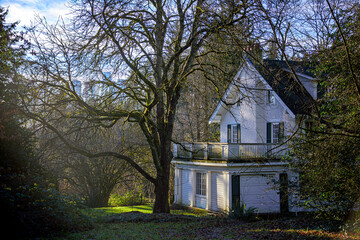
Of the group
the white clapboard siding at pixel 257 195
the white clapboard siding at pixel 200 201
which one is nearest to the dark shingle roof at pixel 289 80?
the white clapboard siding at pixel 257 195

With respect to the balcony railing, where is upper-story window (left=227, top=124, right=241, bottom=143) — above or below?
above

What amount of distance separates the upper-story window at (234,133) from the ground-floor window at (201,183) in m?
3.66

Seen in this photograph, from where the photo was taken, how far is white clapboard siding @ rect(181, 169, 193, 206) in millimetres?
24473

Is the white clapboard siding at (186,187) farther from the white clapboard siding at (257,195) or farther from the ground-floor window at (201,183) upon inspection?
the white clapboard siding at (257,195)

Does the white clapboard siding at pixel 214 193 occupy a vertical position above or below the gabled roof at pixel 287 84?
below

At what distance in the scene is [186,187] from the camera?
24969mm

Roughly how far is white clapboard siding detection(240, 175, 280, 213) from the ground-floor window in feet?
10.6

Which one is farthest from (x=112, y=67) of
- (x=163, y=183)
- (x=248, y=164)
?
(x=248, y=164)

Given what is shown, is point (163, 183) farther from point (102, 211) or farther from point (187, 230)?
point (102, 211)

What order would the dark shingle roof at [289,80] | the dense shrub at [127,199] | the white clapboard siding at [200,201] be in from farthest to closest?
the dense shrub at [127,199], the white clapboard siding at [200,201], the dark shingle roof at [289,80]

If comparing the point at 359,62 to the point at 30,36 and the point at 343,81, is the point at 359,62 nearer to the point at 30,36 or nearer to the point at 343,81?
the point at 343,81

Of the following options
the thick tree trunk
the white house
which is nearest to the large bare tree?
the thick tree trunk

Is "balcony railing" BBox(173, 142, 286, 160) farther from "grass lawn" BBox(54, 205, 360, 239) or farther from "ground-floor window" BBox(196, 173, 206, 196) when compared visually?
"grass lawn" BBox(54, 205, 360, 239)

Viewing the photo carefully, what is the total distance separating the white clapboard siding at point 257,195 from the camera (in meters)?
21.2
